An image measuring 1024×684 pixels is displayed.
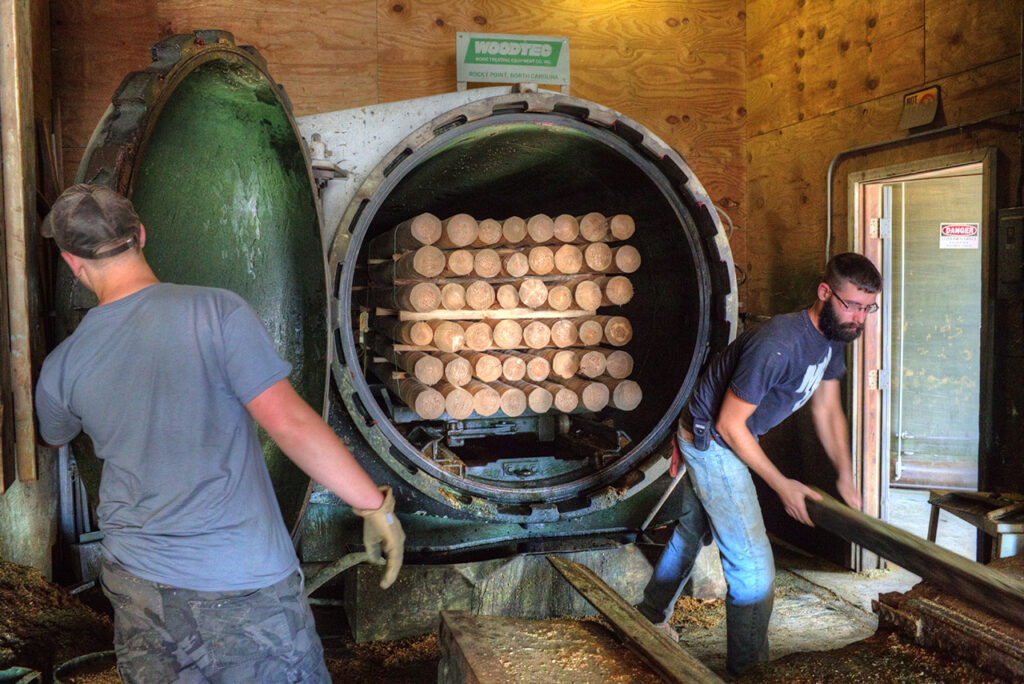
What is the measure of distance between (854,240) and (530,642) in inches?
112

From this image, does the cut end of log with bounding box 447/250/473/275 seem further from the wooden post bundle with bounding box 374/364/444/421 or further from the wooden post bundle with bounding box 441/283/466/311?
the wooden post bundle with bounding box 374/364/444/421

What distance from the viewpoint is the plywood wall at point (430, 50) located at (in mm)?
4102

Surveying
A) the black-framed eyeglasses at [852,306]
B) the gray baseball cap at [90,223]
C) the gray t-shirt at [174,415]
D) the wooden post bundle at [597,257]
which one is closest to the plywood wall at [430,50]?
the wooden post bundle at [597,257]

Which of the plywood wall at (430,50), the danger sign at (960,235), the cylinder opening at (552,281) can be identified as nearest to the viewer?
the cylinder opening at (552,281)

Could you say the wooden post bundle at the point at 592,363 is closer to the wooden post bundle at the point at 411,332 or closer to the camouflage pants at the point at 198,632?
the wooden post bundle at the point at 411,332

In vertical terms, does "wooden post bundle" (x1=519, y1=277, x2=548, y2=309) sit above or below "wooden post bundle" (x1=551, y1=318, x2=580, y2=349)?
above

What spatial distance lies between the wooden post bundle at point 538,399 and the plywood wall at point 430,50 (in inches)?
74.2

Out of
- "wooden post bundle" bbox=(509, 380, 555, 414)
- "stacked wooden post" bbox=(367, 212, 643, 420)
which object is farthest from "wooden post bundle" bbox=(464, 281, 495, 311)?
"wooden post bundle" bbox=(509, 380, 555, 414)

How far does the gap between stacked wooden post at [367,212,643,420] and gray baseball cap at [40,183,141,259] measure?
5.96 feet

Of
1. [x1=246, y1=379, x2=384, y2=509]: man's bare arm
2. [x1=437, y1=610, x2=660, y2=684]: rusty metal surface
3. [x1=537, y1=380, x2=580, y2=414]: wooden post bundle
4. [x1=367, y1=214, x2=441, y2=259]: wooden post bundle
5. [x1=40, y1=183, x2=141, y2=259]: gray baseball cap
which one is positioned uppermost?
[x1=367, y1=214, x2=441, y2=259]: wooden post bundle

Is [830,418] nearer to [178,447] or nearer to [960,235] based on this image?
[178,447]

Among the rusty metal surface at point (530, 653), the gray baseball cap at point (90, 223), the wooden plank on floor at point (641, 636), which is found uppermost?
the gray baseball cap at point (90, 223)

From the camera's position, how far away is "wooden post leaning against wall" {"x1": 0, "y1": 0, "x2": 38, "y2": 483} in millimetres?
2148

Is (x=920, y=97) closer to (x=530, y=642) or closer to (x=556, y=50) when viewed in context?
(x=556, y=50)
